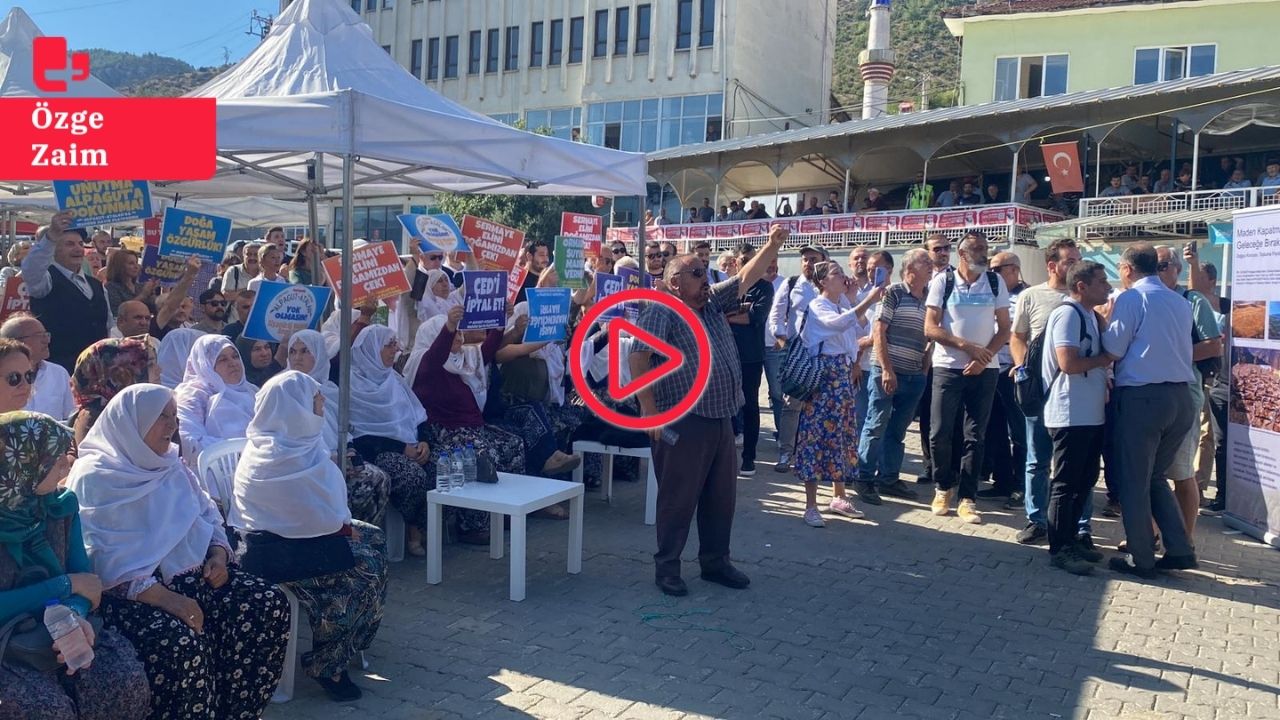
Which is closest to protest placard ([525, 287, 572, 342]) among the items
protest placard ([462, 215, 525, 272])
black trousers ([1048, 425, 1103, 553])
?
protest placard ([462, 215, 525, 272])

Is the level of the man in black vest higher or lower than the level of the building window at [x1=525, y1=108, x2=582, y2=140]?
lower

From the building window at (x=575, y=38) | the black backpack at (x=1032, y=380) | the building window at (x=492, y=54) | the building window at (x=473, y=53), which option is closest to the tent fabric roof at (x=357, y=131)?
the black backpack at (x=1032, y=380)

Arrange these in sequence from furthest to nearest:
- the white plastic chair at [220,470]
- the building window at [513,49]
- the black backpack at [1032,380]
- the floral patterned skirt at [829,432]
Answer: the building window at [513,49] → the floral patterned skirt at [829,432] → the black backpack at [1032,380] → the white plastic chair at [220,470]

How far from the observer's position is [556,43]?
40.2 metres

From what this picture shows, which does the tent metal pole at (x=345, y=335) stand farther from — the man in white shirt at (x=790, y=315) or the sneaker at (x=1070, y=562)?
the sneaker at (x=1070, y=562)

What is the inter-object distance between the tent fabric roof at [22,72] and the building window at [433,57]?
37.5 meters

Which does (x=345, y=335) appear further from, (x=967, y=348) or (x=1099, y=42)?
(x=1099, y=42)

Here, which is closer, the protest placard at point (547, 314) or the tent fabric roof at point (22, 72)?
the protest placard at point (547, 314)

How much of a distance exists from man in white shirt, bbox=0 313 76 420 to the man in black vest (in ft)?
3.99

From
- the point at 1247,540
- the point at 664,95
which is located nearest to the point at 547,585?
the point at 1247,540

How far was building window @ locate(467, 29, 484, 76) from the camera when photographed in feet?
140

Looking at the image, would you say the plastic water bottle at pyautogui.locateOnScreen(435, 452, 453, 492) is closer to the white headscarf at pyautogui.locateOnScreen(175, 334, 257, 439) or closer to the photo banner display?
the white headscarf at pyautogui.locateOnScreen(175, 334, 257, 439)

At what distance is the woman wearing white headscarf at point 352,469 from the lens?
5547 mm

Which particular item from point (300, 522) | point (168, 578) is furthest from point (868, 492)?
point (168, 578)
